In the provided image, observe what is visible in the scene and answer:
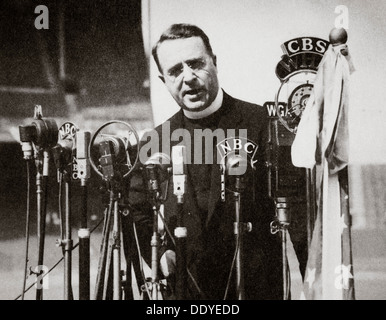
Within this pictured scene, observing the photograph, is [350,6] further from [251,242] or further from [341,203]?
[251,242]

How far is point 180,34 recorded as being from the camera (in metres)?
2.06

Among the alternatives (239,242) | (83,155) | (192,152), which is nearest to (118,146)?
(83,155)

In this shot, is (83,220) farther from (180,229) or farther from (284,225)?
(284,225)

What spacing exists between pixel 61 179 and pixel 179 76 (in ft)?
1.95

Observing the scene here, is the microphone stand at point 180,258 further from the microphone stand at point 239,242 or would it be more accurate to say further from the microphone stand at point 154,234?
the microphone stand at point 239,242

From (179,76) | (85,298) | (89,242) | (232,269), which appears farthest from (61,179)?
(232,269)

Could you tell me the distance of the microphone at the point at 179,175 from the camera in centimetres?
196

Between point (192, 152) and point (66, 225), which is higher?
point (192, 152)

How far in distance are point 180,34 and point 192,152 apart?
1.47ft

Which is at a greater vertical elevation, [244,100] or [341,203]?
[244,100]

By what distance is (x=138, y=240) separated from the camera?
2.02m

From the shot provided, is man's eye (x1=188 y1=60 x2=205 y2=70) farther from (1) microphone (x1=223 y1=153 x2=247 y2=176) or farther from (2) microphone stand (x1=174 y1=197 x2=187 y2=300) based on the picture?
(2) microphone stand (x1=174 y1=197 x2=187 y2=300)

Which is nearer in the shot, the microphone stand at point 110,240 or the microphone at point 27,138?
the microphone stand at point 110,240

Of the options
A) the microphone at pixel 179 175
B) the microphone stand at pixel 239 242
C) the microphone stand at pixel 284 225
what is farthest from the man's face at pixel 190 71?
the microphone stand at pixel 284 225
